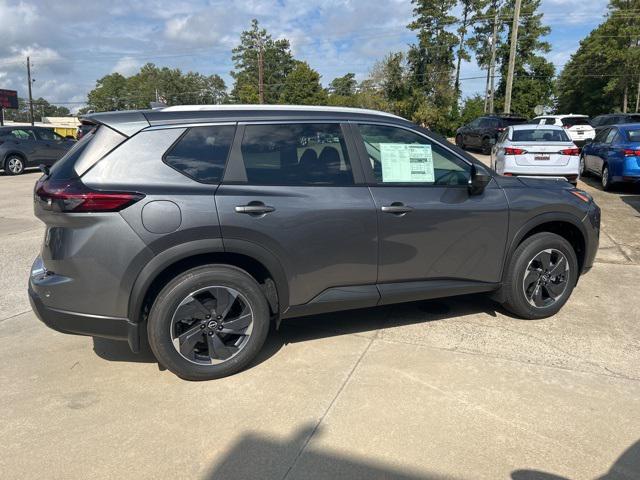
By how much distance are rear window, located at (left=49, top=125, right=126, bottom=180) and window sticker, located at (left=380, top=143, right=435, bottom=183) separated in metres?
1.87

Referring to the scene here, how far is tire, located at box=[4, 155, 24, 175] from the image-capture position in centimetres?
1683

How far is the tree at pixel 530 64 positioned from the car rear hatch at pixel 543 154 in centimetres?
4488

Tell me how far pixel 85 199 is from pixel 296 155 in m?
1.41

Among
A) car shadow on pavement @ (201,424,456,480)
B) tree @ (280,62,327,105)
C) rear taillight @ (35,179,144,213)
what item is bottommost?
car shadow on pavement @ (201,424,456,480)

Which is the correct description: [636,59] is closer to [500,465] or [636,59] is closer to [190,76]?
[500,465]

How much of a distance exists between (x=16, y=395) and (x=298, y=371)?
1870mm

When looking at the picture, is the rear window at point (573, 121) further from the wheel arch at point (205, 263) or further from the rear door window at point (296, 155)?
the wheel arch at point (205, 263)

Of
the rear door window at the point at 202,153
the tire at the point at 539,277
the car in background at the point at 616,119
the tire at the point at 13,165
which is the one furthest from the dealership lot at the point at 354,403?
the car in background at the point at 616,119

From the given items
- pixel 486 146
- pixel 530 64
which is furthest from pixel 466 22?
pixel 486 146

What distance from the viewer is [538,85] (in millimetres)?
52375

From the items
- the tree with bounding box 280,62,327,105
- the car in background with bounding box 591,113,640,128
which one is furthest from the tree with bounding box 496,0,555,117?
the car in background with bounding box 591,113,640,128

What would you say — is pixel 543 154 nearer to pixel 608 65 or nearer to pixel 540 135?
pixel 540 135

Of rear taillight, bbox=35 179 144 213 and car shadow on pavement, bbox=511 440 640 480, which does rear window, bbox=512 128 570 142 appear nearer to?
car shadow on pavement, bbox=511 440 640 480

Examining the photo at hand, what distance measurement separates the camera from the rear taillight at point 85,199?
2.98 metres
